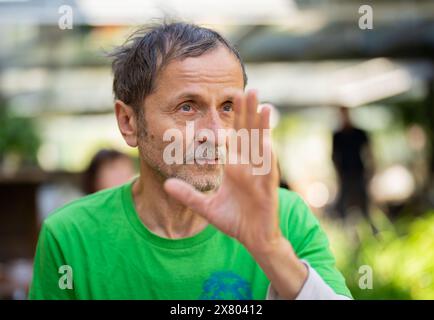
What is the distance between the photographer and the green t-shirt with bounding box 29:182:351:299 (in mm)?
1672

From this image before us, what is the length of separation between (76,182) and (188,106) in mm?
6293

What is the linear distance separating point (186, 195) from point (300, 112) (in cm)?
1714

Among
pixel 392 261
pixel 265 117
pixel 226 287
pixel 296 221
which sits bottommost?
pixel 392 261

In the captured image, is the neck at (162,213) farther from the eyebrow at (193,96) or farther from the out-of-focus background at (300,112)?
the out-of-focus background at (300,112)

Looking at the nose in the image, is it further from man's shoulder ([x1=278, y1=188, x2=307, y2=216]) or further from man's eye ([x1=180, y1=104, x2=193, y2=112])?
man's shoulder ([x1=278, y1=188, x2=307, y2=216])

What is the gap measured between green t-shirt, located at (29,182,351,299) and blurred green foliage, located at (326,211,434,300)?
6.38 ft

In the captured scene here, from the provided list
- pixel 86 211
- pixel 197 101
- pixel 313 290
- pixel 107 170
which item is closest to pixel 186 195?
pixel 313 290

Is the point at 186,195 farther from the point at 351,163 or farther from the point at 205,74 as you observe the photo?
the point at 351,163

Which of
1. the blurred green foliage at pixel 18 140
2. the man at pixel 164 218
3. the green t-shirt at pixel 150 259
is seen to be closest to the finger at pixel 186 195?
the man at pixel 164 218

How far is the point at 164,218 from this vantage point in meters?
1.78

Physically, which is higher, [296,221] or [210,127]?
[210,127]

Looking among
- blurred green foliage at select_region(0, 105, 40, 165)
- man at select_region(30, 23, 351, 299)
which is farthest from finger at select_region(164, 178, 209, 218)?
blurred green foliage at select_region(0, 105, 40, 165)

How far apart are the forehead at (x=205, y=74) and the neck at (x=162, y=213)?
23 cm

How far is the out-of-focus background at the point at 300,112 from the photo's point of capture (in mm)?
4453
